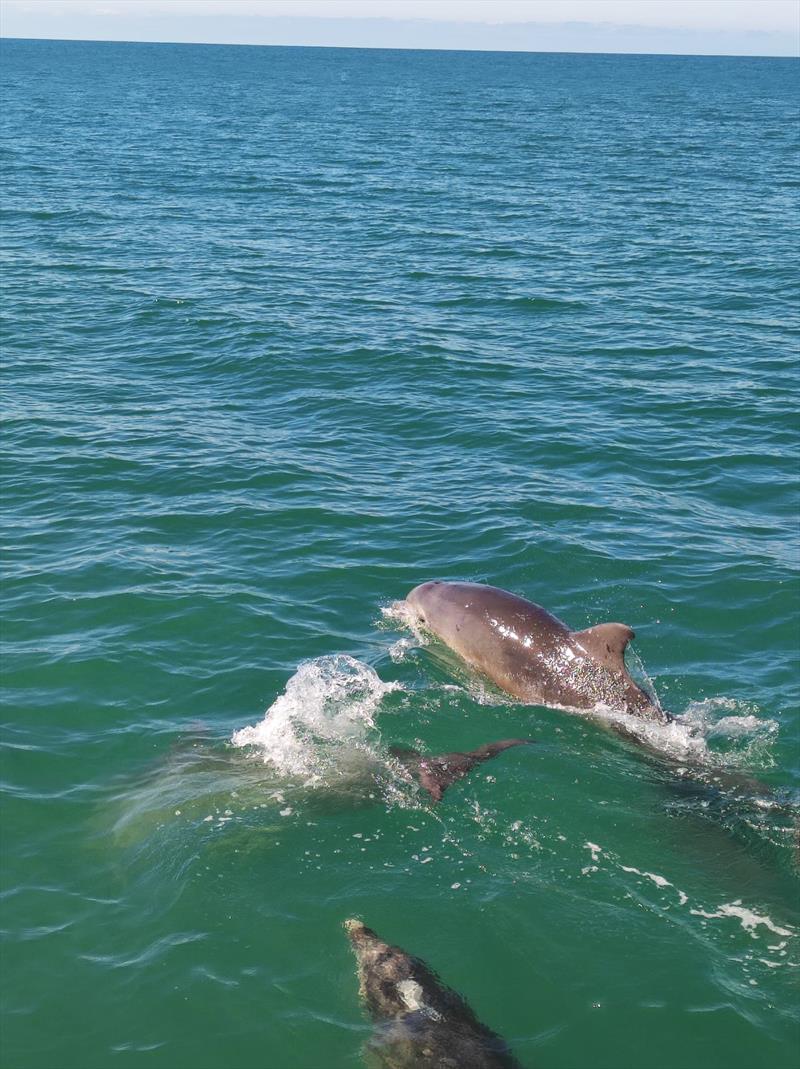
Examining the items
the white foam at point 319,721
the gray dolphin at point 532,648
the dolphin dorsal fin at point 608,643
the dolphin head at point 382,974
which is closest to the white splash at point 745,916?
the dolphin head at point 382,974

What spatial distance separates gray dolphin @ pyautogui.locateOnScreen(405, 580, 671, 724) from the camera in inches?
591

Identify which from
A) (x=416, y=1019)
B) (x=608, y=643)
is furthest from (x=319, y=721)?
(x=416, y=1019)

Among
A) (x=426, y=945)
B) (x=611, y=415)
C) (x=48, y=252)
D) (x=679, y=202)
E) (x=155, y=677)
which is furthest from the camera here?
(x=679, y=202)

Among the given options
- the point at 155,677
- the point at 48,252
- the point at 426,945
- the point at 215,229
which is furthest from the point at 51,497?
the point at 215,229

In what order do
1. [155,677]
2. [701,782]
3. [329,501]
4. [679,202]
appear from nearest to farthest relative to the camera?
[701,782] < [155,677] < [329,501] < [679,202]

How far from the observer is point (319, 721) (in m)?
15.3

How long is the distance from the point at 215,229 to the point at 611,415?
88.8 feet

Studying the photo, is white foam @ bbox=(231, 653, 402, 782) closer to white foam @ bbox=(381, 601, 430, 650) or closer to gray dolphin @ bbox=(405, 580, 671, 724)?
white foam @ bbox=(381, 601, 430, 650)

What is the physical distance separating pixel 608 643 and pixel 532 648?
142 cm

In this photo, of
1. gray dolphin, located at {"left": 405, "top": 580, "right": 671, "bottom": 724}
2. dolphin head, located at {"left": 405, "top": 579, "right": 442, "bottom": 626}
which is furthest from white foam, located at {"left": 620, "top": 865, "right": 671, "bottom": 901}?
dolphin head, located at {"left": 405, "top": 579, "right": 442, "bottom": 626}

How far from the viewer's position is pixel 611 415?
2766cm

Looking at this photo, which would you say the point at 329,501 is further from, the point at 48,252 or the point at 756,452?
the point at 48,252

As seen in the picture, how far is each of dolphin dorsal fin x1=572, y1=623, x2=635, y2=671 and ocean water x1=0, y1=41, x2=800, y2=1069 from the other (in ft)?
2.85

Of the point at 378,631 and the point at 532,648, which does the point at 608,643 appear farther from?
the point at 378,631
